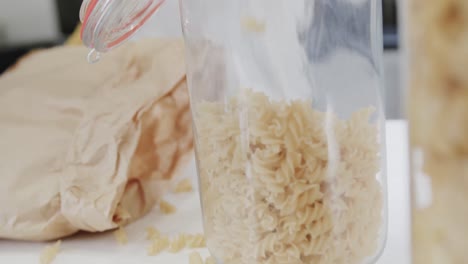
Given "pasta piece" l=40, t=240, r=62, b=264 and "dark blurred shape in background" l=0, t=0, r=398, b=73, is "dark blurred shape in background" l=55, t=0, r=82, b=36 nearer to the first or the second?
"dark blurred shape in background" l=0, t=0, r=398, b=73

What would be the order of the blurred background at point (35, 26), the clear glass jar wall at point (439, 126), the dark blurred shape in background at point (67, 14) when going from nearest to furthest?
the clear glass jar wall at point (439, 126) → the blurred background at point (35, 26) → the dark blurred shape in background at point (67, 14)

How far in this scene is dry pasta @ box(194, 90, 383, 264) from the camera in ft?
1.08

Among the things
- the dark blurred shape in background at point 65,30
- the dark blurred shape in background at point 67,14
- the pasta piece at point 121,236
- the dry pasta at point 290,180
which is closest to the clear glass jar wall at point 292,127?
the dry pasta at point 290,180

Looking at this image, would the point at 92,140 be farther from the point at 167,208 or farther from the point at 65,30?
the point at 65,30

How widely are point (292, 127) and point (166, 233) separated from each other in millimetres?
158

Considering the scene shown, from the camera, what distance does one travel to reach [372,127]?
357mm

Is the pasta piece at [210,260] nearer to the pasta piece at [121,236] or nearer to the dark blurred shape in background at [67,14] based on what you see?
the pasta piece at [121,236]

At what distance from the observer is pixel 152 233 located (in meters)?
0.45

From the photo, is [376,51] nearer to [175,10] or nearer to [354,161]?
[354,161]

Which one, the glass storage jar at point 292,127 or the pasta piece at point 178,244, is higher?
the glass storage jar at point 292,127

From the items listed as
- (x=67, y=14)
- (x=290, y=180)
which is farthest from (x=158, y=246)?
(x=67, y=14)

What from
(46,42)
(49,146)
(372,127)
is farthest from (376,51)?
(46,42)

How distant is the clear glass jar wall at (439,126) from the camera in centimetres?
21

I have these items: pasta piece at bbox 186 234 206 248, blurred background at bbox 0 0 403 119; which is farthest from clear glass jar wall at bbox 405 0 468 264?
blurred background at bbox 0 0 403 119
